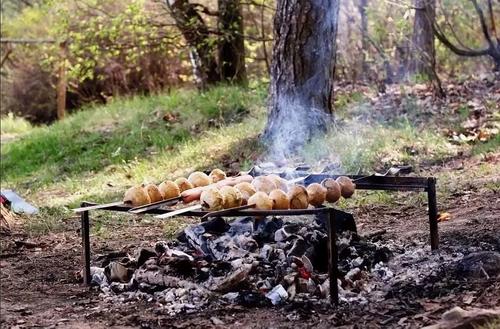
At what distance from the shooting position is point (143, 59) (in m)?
14.4

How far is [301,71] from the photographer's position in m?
7.72

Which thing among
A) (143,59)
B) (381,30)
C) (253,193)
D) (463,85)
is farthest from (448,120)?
(143,59)

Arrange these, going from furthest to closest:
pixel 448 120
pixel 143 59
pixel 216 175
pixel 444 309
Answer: pixel 143 59
pixel 448 120
pixel 216 175
pixel 444 309

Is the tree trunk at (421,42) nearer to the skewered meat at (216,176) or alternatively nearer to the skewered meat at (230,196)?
the skewered meat at (216,176)

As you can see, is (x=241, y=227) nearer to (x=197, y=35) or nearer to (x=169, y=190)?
(x=169, y=190)

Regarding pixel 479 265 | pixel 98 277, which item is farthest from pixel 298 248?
pixel 98 277

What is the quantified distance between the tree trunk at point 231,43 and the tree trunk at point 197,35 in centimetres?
17

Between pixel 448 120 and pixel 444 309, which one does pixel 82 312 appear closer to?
pixel 444 309

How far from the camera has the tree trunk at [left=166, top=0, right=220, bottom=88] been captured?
10688 mm

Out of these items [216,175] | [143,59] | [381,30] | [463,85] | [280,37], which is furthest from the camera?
[143,59]

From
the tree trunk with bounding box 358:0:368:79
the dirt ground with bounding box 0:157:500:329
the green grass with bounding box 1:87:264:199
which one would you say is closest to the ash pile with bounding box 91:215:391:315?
the dirt ground with bounding box 0:157:500:329

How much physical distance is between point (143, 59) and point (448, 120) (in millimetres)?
7604

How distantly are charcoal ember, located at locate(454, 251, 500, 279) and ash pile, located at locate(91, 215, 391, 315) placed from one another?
50 centimetres

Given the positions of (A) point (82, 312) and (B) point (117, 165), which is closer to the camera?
(A) point (82, 312)
